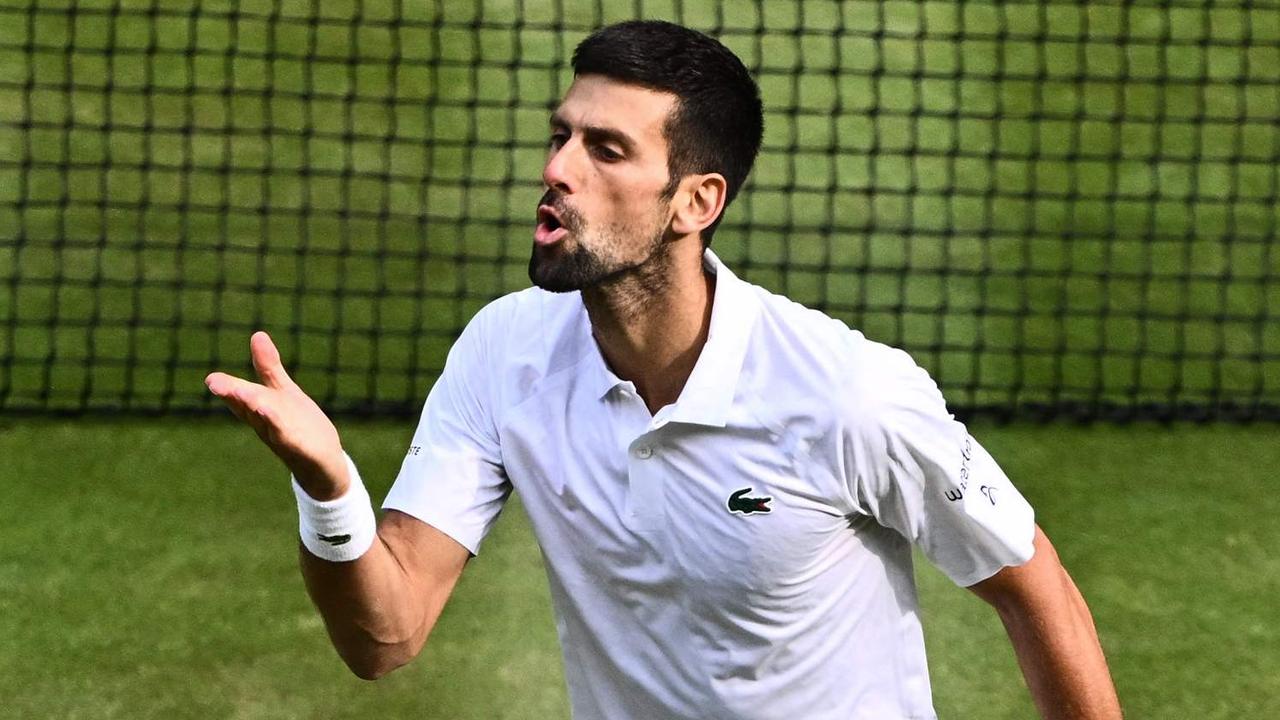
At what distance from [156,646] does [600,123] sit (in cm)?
306

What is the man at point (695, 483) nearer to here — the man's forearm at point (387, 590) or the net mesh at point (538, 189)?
the man's forearm at point (387, 590)

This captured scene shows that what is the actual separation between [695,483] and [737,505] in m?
0.09

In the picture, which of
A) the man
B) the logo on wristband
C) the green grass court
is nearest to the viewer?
the logo on wristband

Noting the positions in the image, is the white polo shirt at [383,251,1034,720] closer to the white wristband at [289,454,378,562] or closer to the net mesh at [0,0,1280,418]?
the white wristband at [289,454,378,562]

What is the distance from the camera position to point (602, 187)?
3.25 m

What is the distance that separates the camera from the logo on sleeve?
129 inches

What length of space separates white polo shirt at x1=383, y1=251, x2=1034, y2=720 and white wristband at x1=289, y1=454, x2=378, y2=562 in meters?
0.41

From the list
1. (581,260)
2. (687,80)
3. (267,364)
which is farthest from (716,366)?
(267,364)

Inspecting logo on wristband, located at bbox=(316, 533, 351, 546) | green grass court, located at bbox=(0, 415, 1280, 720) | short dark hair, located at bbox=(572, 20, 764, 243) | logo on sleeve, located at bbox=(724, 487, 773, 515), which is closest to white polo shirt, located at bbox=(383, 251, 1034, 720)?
logo on sleeve, located at bbox=(724, 487, 773, 515)

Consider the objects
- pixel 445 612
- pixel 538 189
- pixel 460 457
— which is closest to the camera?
pixel 460 457

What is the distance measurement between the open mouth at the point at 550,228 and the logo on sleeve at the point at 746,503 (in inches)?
22.6

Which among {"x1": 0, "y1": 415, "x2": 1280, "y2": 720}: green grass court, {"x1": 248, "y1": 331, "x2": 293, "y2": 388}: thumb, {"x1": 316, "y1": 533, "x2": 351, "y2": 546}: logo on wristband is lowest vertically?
{"x1": 0, "y1": 415, "x2": 1280, "y2": 720}: green grass court

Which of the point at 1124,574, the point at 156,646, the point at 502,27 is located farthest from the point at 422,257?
the point at 1124,574

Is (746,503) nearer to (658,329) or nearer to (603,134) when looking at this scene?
(658,329)
